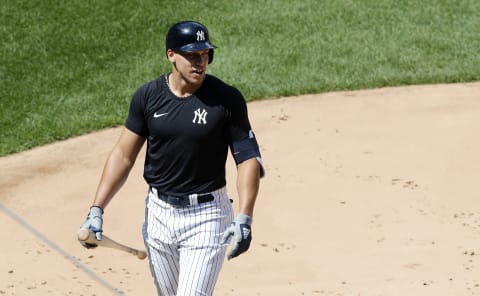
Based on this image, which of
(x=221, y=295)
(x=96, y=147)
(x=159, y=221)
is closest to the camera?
(x=159, y=221)

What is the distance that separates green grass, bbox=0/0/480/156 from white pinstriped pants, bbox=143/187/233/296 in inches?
261

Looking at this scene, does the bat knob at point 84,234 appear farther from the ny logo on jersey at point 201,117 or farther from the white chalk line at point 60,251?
the white chalk line at point 60,251

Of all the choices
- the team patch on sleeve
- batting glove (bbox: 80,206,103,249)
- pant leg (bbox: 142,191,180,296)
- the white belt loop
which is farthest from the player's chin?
batting glove (bbox: 80,206,103,249)

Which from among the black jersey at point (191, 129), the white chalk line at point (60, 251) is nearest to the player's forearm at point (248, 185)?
the black jersey at point (191, 129)

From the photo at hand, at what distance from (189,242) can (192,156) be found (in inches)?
21.6

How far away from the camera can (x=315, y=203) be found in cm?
1135

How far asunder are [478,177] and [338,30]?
563 centimetres

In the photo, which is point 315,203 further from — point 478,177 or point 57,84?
point 57,84

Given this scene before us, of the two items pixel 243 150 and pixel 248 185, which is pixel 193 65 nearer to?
pixel 243 150

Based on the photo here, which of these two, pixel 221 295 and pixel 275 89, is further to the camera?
pixel 275 89

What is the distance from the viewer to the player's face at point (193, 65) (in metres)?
6.91

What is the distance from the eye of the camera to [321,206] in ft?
37.1

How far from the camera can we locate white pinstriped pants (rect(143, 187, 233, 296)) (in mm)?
6949

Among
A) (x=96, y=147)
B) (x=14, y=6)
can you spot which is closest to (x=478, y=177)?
(x=96, y=147)
